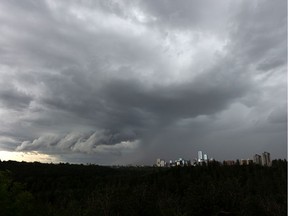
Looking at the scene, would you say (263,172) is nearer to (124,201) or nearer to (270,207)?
(270,207)

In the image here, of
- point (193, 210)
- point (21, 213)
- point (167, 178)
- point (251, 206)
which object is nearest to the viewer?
point (21, 213)

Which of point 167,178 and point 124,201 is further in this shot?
point 167,178

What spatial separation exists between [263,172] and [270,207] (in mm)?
121700

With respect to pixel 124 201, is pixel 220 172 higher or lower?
higher

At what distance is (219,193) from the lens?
177 feet

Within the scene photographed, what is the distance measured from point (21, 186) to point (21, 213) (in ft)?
13.1

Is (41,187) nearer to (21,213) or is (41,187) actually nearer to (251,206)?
(251,206)

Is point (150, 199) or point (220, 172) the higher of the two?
point (220, 172)

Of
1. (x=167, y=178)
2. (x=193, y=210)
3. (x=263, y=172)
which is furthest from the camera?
(x=167, y=178)

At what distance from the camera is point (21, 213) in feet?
132

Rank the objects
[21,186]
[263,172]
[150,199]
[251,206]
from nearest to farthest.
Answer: [21,186], [150,199], [251,206], [263,172]

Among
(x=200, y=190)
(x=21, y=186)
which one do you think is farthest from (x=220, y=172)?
(x=21, y=186)

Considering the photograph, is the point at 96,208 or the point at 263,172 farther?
the point at 263,172

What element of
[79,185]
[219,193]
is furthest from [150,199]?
[79,185]
